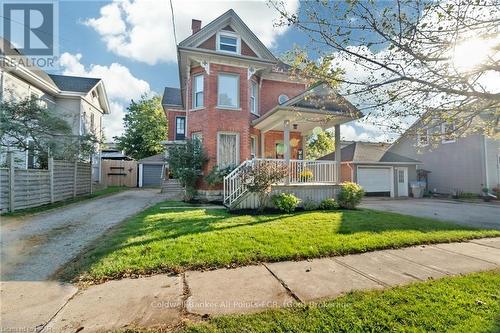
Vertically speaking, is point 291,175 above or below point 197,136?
below

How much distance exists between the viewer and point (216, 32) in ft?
41.3

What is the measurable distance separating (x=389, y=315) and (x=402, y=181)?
2118cm

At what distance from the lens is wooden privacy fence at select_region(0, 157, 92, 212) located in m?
8.42

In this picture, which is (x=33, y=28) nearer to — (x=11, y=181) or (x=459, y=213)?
(x=11, y=181)

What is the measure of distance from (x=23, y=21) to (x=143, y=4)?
22.9ft

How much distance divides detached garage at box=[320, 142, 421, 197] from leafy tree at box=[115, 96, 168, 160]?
24455 millimetres

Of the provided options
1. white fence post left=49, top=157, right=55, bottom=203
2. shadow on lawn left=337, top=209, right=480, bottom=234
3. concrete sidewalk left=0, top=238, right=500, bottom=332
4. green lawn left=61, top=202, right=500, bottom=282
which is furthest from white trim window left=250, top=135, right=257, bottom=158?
concrete sidewalk left=0, top=238, right=500, bottom=332

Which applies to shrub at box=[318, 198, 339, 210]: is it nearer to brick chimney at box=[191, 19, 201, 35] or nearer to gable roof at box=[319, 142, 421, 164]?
gable roof at box=[319, 142, 421, 164]

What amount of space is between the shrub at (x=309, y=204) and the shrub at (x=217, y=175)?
342 cm

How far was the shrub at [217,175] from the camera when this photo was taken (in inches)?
440

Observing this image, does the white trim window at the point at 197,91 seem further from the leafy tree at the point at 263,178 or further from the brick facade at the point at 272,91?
the leafy tree at the point at 263,178

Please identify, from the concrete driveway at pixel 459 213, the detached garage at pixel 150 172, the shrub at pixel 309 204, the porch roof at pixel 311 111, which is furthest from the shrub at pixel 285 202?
the detached garage at pixel 150 172

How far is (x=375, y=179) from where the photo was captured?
65.8 ft

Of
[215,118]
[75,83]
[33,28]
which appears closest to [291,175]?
[215,118]
